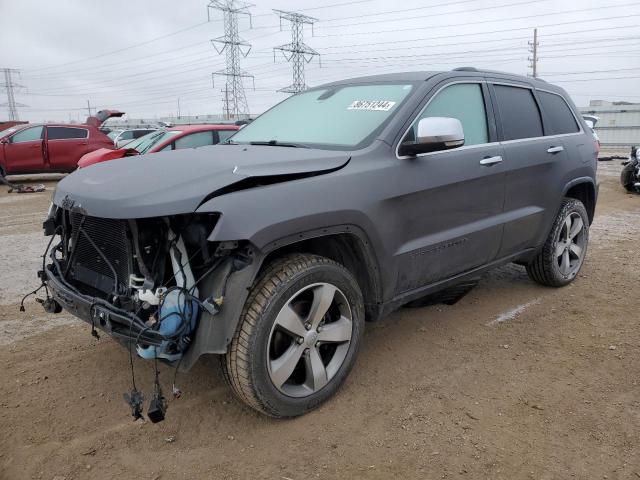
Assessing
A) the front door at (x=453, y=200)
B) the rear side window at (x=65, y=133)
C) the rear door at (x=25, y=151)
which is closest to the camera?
the front door at (x=453, y=200)

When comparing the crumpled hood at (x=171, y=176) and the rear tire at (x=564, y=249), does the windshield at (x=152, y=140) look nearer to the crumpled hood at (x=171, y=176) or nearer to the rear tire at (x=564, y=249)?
the crumpled hood at (x=171, y=176)

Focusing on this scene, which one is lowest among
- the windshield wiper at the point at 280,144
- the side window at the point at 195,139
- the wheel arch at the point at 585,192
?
the wheel arch at the point at 585,192

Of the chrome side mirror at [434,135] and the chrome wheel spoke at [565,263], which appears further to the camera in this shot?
the chrome wheel spoke at [565,263]

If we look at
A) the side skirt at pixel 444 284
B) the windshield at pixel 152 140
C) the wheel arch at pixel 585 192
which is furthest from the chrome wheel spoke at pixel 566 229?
the windshield at pixel 152 140

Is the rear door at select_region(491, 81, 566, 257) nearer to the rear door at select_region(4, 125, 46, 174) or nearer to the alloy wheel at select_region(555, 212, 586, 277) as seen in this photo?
the alloy wheel at select_region(555, 212, 586, 277)

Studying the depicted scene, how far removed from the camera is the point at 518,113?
165 inches

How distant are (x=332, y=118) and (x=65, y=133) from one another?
13.5 meters

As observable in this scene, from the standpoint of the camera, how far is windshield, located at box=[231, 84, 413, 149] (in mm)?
3258

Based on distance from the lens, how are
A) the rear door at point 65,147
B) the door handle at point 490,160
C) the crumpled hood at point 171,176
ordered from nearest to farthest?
the crumpled hood at point 171,176 < the door handle at point 490,160 < the rear door at point 65,147

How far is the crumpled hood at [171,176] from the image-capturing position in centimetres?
242

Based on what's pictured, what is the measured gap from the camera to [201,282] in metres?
2.61

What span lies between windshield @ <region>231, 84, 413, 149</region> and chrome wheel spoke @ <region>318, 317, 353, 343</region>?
104 centimetres

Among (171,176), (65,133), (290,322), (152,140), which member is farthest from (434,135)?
(65,133)

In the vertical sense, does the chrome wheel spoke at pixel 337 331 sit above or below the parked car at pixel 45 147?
below
